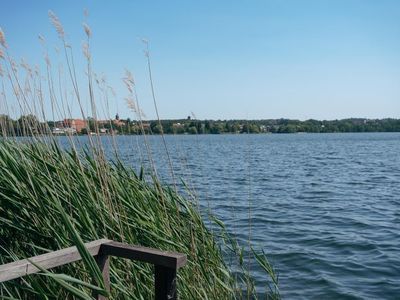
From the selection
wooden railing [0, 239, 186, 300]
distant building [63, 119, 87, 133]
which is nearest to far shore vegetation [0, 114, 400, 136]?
distant building [63, 119, 87, 133]

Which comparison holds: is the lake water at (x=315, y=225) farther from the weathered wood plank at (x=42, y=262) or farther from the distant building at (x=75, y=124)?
the weathered wood plank at (x=42, y=262)

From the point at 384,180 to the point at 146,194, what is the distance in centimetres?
1952

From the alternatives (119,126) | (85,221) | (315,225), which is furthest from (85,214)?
(315,225)

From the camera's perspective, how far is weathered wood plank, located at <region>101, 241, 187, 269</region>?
2957mm

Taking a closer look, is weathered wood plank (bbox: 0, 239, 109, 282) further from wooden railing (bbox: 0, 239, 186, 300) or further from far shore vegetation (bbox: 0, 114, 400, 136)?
far shore vegetation (bbox: 0, 114, 400, 136)

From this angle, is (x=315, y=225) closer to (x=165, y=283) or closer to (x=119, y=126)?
(x=119, y=126)

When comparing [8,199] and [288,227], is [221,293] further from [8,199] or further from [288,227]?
[288,227]

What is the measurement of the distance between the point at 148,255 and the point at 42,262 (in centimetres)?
67

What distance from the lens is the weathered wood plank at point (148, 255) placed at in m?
2.96

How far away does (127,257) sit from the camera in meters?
3.11

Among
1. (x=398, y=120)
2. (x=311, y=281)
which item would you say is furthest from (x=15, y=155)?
(x=398, y=120)

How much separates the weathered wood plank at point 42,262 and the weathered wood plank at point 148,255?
10cm

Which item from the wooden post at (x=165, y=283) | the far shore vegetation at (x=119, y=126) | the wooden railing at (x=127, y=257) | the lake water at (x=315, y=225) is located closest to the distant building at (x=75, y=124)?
the far shore vegetation at (x=119, y=126)

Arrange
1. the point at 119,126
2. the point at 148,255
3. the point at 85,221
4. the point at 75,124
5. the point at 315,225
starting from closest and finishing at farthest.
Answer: the point at 148,255 → the point at 85,221 → the point at 75,124 → the point at 119,126 → the point at 315,225
